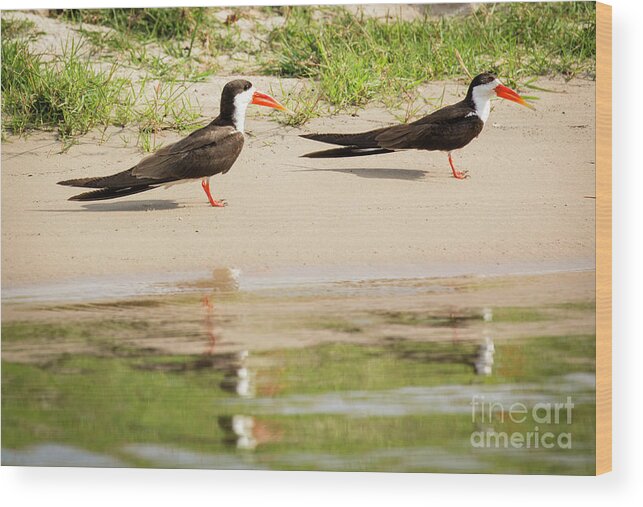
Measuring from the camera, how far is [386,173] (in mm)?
5512

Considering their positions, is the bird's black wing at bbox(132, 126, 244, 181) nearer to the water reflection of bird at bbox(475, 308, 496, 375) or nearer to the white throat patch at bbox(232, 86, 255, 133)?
the white throat patch at bbox(232, 86, 255, 133)

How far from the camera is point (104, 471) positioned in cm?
529

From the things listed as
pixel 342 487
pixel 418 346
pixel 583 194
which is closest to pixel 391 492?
pixel 342 487

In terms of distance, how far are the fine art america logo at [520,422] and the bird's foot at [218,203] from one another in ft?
4.45

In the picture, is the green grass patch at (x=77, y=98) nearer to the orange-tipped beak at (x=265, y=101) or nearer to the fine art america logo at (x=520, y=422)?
the orange-tipped beak at (x=265, y=101)

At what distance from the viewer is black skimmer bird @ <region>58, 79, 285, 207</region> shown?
5527 millimetres

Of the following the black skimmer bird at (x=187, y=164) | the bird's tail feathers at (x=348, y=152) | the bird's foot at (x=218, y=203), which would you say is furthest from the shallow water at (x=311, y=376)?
the bird's tail feathers at (x=348, y=152)

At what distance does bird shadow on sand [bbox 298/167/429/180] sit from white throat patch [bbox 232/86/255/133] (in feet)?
1.16

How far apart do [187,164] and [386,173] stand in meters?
0.84

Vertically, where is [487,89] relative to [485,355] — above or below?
above

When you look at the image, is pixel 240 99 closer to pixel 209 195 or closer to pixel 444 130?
pixel 209 195

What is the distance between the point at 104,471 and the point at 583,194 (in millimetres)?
2196

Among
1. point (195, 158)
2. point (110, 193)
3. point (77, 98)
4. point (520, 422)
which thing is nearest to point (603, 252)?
point (520, 422)

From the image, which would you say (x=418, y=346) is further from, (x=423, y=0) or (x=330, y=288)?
(x=423, y=0)
